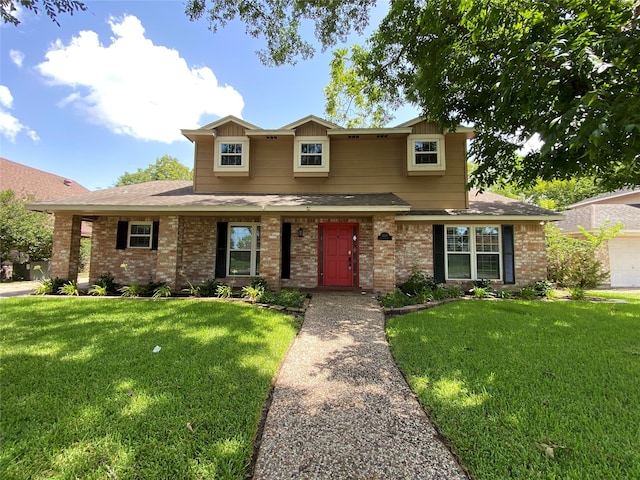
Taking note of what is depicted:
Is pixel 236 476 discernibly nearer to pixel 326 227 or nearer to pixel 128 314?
pixel 128 314

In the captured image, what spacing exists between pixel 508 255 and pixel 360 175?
5537 millimetres

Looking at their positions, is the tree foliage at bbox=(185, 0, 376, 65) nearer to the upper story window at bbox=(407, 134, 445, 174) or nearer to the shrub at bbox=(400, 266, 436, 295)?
the upper story window at bbox=(407, 134, 445, 174)

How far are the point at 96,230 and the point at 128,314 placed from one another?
6161mm

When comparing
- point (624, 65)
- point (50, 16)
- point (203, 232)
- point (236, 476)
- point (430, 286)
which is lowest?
point (236, 476)

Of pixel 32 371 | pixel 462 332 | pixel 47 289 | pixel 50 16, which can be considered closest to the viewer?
pixel 32 371

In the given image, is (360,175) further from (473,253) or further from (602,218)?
(602,218)

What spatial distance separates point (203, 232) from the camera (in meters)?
9.95

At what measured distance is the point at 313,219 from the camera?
977 cm

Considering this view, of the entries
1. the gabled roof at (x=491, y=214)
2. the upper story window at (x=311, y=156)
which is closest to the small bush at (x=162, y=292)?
the upper story window at (x=311, y=156)

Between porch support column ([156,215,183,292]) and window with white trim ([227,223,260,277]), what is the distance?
5.50 ft

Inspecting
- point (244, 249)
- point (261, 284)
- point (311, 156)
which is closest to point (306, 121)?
point (311, 156)

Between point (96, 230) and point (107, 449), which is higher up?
point (96, 230)

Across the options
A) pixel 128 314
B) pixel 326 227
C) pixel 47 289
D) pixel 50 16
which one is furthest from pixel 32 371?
pixel 326 227

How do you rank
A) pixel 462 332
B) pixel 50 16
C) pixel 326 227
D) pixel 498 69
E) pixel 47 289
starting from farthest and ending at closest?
1. pixel 326 227
2. pixel 47 289
3. pixel 498 69
4. pixel 462 332
5. pixel 50 16
